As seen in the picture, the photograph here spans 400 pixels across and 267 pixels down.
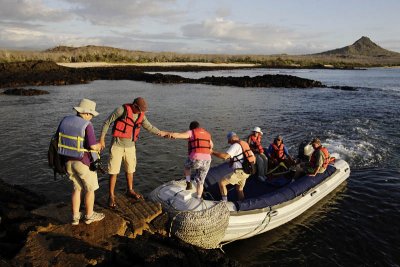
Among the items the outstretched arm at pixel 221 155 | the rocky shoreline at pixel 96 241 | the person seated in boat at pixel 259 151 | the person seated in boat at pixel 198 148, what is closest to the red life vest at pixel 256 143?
the person seated in boat at pixel 259 151

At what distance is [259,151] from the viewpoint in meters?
9.50

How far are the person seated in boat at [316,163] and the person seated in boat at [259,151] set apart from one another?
2.99 feet

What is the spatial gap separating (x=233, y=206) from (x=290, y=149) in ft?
25.9

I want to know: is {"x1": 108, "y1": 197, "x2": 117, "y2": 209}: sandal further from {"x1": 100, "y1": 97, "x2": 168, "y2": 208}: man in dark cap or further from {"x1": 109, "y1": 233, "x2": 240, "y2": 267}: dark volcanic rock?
{"x1": 109, "y1": 233, "x2": 240, "y2": 267}: dark volcanic rock

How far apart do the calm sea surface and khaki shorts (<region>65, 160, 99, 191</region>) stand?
3386 mm

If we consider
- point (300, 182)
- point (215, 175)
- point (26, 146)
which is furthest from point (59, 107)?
point (300, 182)

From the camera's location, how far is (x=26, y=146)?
45.6 feet

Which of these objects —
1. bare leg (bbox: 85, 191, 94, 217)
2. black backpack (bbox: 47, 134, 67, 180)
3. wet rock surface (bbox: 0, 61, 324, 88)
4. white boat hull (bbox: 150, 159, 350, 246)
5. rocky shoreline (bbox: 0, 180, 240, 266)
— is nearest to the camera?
rocky shoreline (bbox: 0, 180, 240, 266)

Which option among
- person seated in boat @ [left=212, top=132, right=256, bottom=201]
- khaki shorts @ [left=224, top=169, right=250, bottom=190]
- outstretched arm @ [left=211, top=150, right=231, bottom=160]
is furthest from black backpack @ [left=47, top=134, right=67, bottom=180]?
khaki shorts @ [left=224, top=169, right=250, bottom=190]

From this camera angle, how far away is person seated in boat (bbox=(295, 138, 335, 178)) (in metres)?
9.22

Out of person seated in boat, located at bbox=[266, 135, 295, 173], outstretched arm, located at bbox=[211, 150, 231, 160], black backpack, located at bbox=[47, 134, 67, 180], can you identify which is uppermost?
black backpack, located at bbox=[47, 134, 67, 180]

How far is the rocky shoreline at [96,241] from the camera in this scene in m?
5.30

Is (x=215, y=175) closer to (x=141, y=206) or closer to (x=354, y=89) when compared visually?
(x=141, y=206)

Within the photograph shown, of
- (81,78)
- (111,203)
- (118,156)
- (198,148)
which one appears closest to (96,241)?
(111,203)
